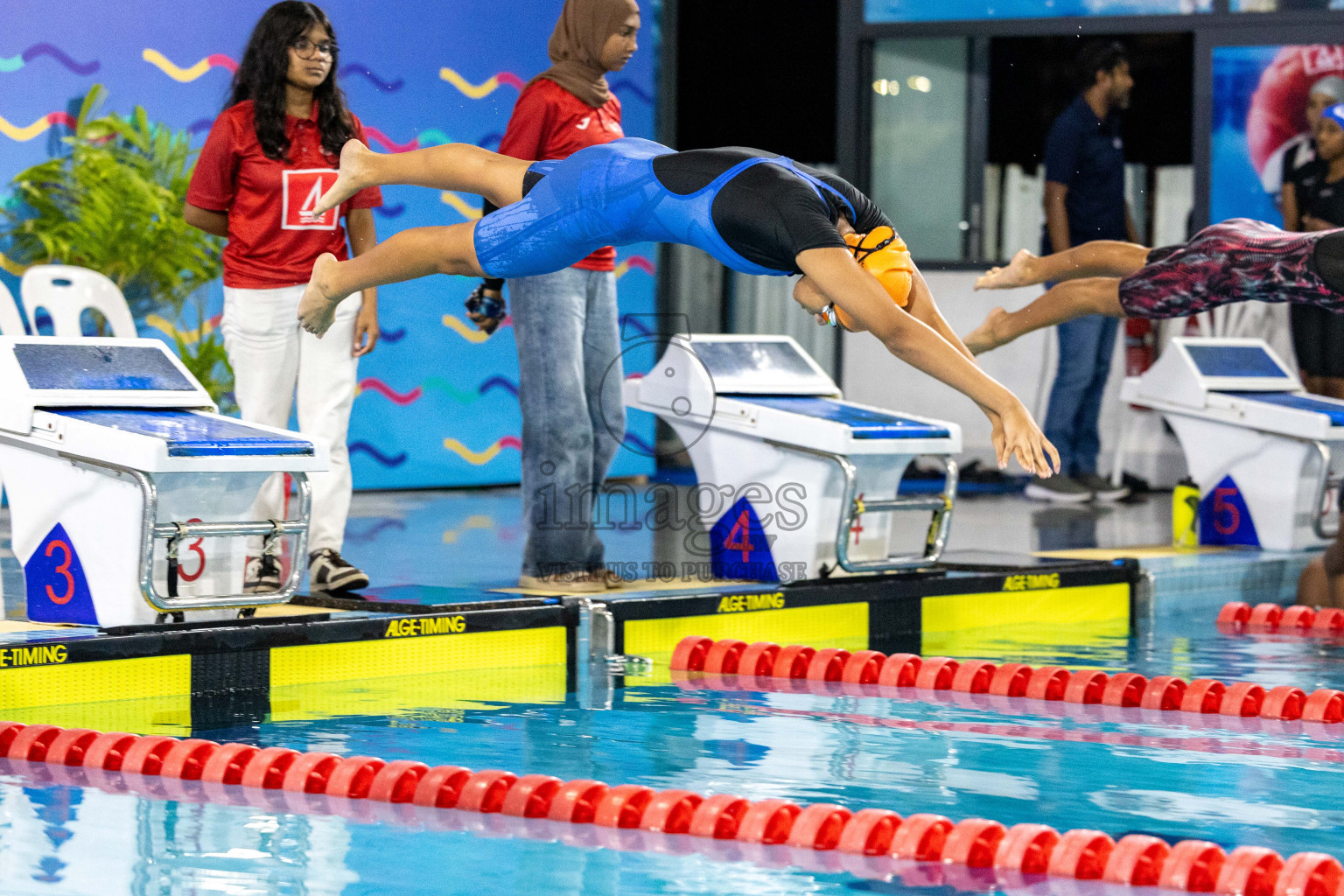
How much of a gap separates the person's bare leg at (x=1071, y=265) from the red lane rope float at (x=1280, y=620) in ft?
5.43

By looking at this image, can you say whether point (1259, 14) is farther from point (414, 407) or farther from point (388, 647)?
point (388, 647)

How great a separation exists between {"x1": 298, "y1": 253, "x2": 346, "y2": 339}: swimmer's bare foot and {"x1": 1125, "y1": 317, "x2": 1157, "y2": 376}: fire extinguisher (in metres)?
7.64

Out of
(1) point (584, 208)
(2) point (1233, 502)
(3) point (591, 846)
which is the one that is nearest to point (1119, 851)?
(3) point (591, 846)

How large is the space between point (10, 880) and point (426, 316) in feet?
27.8

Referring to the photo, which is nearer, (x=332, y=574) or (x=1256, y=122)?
(x=332, y=574)

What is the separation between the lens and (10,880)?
333 cm

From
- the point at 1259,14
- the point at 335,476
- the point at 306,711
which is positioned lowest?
the point at 306,711

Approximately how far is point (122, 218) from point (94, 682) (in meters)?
5.05

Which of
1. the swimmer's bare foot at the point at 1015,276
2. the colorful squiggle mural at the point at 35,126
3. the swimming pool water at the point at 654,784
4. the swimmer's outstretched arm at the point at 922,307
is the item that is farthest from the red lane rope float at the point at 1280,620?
the colorful squiggle mural at the point at 35,126

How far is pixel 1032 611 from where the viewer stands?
24.6 feet

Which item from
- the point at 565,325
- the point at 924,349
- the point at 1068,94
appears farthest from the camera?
the point at 1068,94

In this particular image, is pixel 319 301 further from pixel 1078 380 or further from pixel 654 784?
pixel 1078 380

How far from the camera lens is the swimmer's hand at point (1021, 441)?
432 centimetres

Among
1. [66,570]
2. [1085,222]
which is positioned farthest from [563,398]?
[1085,222]
